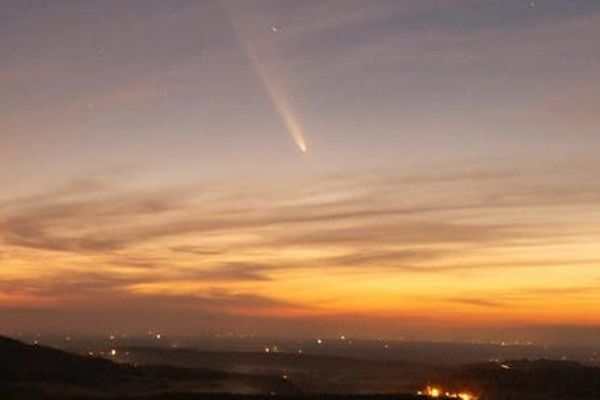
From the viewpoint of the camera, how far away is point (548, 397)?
7262cm

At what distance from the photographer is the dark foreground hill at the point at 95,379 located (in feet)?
216

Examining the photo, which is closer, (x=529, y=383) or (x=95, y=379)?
(x=95, y=379)

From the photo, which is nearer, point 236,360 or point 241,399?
point 241,399

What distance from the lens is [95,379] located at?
73.9 metres

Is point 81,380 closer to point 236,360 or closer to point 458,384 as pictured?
point 458,384

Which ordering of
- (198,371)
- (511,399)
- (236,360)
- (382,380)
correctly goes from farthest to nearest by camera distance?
(236,360)
(382,380)
(198,371)
(511,399)

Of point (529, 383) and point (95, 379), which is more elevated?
point (95, 379)

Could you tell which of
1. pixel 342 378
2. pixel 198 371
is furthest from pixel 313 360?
pixel 198 371

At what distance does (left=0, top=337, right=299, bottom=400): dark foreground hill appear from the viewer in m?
65.7

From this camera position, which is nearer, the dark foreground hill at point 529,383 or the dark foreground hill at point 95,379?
the dark foreground hill at point 95,379

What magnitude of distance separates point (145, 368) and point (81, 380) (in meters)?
13.7

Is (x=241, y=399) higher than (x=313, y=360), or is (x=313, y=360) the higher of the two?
(x=313, y=360)

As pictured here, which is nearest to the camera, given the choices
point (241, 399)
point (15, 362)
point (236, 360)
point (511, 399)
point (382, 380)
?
point (241, 399)

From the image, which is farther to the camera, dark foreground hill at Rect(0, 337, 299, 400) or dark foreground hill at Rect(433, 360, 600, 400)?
dark foreground hill at Rect(433, 360, 600, 400)
